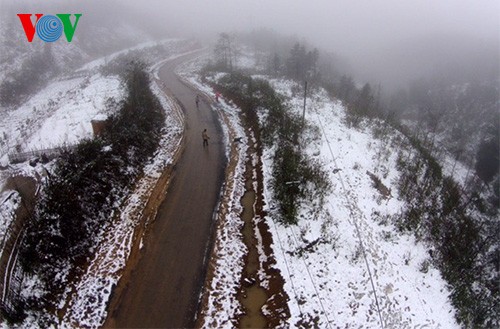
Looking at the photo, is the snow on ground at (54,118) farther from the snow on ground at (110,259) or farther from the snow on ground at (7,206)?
the snow on ground at (110,259)

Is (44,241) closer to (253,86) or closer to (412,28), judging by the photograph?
(253,86)

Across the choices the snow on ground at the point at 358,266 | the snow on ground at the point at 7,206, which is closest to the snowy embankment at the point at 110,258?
the snow on ground at the point at 7,206

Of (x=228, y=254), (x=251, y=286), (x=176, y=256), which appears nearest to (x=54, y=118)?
(x=176, y=256)

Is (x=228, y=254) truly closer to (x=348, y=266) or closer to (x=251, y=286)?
(x=251, y=286)

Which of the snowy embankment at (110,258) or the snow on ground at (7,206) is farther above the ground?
the snow on ground at (7,206)

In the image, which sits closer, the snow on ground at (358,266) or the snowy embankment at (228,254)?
the snowy embankment at (228,254)

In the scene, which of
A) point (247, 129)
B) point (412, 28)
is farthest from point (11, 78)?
point (412, 28)
